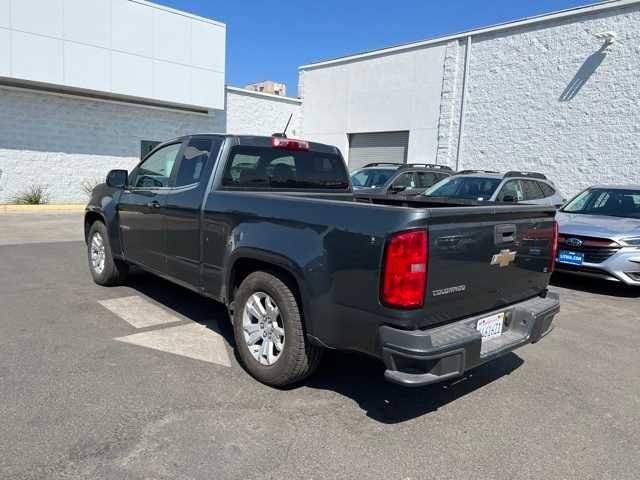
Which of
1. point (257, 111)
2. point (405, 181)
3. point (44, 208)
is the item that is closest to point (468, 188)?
point (405, 181)

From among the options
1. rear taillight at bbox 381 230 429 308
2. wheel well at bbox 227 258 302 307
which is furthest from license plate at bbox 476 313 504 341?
wheel well at bbox 227 258 302 307

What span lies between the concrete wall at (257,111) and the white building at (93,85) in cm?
132

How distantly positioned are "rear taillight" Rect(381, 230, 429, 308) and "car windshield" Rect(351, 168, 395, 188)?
30.8ft

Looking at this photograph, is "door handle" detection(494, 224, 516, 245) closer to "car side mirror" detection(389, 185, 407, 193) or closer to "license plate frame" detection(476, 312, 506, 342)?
"license plate frame" detection(476, 312, 506, 342)

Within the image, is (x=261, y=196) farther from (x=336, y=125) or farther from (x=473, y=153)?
(x=336, y=125)

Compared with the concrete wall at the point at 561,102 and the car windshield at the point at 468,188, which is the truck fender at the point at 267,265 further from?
the concrete wall at the point at 561,102

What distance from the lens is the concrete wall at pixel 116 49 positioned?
1448 cm

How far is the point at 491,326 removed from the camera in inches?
133

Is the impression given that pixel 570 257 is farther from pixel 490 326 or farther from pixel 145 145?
pixel 145 145

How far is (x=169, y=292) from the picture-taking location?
6309 millimetres

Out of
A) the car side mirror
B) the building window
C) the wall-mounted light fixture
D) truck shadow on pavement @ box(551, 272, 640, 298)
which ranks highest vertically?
the wall-mounted light fixture

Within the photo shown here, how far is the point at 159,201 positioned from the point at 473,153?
14.1 meters

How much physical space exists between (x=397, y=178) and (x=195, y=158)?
7544 mm

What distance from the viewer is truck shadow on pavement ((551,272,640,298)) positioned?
7.27 metres
